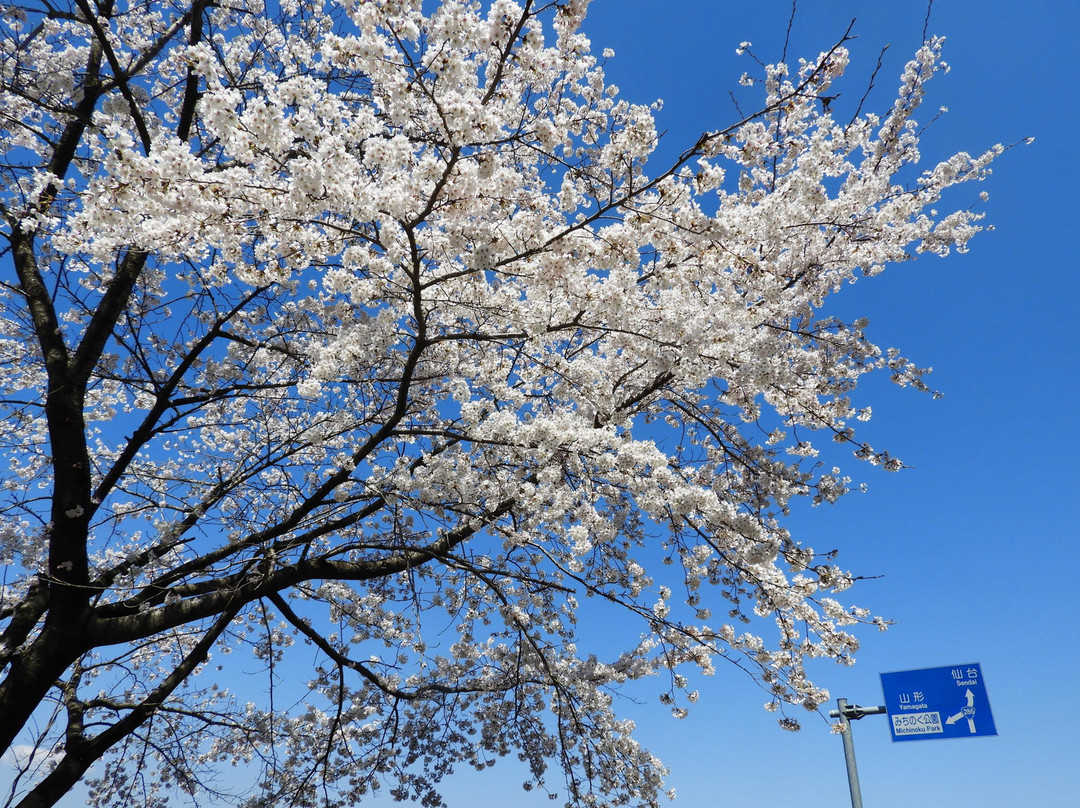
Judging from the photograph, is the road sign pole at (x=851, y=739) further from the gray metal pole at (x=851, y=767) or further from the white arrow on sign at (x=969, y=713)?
the white arrow on sign at (x=969, y=713)

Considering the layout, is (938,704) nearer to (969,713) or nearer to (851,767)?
(969,713)

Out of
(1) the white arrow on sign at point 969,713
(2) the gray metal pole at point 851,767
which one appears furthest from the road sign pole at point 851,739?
(1) the white arrow on sign at point 969,713

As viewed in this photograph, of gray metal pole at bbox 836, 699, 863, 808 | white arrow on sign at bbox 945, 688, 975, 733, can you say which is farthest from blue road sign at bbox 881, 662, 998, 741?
gray metal pole at bbox 836, 699, 863, 808

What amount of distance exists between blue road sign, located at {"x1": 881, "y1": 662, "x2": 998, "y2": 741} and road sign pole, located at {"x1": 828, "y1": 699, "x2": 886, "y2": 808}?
1.17 feet

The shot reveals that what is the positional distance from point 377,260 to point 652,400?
3.02 m

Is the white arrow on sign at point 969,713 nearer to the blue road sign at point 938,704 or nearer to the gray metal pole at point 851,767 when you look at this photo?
the blue road sign at point 938,704

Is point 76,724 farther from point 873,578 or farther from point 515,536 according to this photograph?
point 873,578

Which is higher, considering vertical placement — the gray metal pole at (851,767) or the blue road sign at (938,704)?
the blue road sign at (938,704)

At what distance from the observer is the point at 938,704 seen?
27.6 ft

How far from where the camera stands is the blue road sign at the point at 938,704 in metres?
8.09

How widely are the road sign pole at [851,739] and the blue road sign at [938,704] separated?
0.36 m

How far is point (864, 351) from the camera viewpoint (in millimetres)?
5141

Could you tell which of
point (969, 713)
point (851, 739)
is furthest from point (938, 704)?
point (851, 739)

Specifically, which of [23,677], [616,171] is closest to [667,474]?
[616,171]
